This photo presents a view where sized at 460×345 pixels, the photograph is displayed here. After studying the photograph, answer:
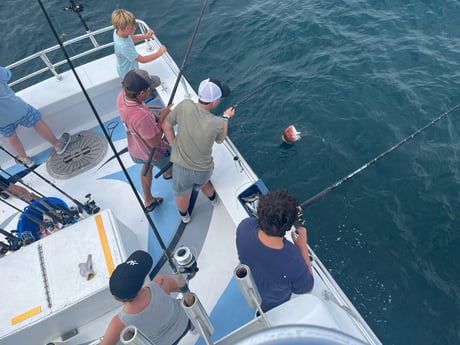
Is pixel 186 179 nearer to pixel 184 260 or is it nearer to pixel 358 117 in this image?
pixel 184 260

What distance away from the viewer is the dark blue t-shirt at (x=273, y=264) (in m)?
2.49

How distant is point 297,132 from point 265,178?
3.98 feet

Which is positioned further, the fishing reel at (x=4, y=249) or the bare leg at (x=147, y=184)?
the bare leg at (x=147, y=184)

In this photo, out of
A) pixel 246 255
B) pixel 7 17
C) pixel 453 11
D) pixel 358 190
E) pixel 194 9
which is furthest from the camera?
pixel 7 17

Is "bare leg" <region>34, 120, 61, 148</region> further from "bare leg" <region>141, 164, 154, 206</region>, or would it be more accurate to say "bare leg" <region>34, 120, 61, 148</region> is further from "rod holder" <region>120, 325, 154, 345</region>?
"rod holder" <region>120, 325, 154, 345</region>

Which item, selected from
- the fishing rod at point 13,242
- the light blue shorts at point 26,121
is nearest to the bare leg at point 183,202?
the fishing rod at point 13,242

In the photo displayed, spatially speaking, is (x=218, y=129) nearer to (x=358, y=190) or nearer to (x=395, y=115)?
(x=358, y=190)

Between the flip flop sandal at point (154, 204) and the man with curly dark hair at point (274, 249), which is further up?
the man with curly dark hair at point (274, 249)

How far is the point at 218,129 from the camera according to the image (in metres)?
3.42

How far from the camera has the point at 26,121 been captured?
5086 mm

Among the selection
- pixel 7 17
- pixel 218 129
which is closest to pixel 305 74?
pixel 218 129

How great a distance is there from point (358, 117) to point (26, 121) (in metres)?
6.09

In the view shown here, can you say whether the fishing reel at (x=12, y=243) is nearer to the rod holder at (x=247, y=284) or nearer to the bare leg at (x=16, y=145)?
the bare leg at (x=16, y=145)

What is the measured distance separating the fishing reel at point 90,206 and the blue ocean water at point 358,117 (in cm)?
301
